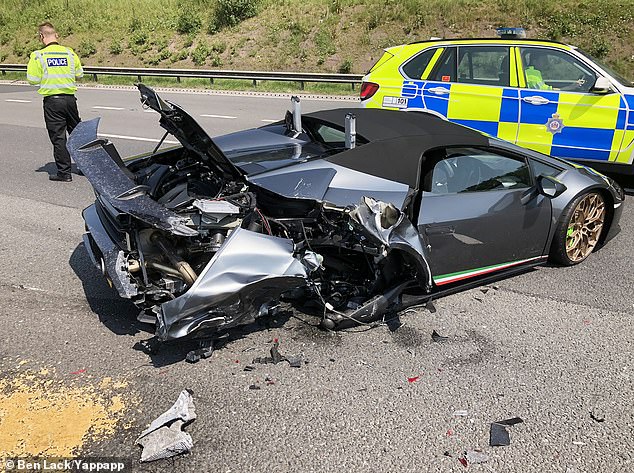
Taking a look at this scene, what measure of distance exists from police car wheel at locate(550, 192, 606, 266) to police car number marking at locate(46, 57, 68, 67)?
6180 millimetres

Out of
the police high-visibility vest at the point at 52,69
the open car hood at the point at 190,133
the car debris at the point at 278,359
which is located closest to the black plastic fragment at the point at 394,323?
the car debris at the point at 278,359

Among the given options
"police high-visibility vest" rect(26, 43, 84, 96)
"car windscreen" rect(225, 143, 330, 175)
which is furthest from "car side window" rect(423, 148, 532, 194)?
"police high-visibility vest" rect(26, 43, 84, 96)

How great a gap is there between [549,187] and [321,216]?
1818 millimetres

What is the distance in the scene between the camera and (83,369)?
10.5 ft

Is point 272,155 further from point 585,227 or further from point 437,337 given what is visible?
point 585,227

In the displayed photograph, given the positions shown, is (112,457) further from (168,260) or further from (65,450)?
(168,260)

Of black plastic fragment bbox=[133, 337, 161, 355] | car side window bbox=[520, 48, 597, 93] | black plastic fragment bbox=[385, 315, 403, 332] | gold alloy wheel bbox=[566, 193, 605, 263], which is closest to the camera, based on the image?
black plastic fragment bbox=[133, 337, 161, 355]

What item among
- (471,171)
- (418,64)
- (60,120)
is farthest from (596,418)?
(60,120)

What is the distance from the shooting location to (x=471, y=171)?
393 cm

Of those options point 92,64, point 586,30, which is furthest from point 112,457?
point 92,64

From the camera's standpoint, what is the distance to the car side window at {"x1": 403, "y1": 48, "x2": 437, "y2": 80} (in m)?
6.91

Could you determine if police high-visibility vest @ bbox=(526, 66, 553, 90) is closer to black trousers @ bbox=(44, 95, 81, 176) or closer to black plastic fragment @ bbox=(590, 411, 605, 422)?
black plastic fragment @ bbox=(590, 411, 605, 422)

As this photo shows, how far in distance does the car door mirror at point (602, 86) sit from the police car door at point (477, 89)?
80 centimetres

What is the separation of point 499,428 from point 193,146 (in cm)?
238
